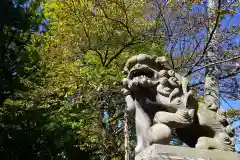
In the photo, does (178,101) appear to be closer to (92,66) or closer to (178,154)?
(178,154)

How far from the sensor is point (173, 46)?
8.20 metres

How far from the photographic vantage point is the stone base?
12.5 ft

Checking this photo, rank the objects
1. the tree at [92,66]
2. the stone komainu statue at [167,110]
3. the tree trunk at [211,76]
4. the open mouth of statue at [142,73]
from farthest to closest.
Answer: the tree at [92,66]
the tree trunk at [211,76]
the open mouth of statue at [142,73]
the stone komainu statue at [167,110]

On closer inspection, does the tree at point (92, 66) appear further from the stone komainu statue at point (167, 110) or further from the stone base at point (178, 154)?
the stone base at point (178, 154)

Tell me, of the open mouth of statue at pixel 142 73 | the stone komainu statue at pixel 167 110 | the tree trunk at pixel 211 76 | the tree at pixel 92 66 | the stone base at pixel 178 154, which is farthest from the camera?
the tree at pixel 92 66

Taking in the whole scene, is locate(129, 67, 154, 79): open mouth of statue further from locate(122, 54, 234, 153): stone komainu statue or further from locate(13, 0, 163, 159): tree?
locate(13, 0, 163, 159): tree

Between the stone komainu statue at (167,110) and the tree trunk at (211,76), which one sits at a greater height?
the tree trunk at (211,76)

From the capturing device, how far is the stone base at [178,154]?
12.5 ft

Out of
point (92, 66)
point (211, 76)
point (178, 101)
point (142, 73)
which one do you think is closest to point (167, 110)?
point (178, 101)

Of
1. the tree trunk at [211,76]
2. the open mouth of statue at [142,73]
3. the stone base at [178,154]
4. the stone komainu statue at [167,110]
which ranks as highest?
the tree trunk at [211,76]

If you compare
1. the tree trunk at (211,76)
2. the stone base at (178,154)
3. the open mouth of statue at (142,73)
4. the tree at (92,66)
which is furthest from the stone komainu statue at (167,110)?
the tree at (92,66)

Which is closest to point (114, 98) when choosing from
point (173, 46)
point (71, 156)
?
point (173, 46)

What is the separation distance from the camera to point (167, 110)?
14.0 feet

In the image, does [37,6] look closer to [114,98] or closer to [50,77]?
[50,77]
